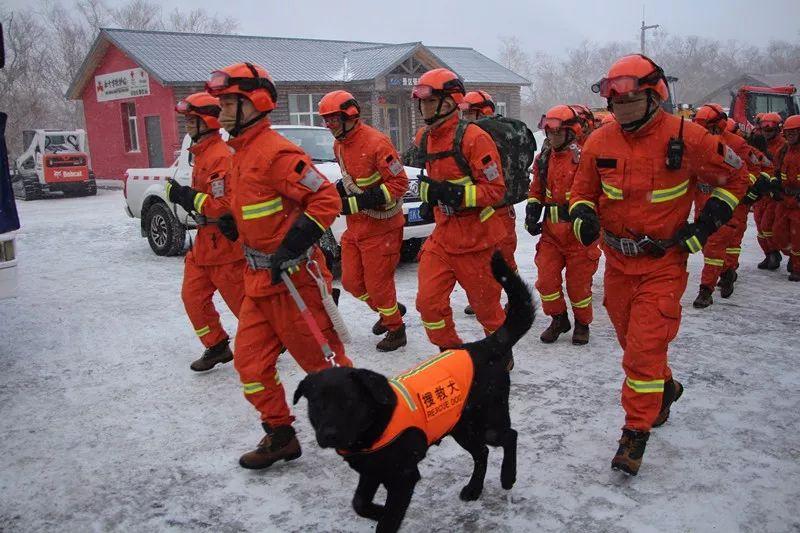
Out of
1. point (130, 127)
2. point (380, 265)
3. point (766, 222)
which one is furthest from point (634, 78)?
point (130, 127)

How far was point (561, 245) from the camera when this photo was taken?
5977 millimetres

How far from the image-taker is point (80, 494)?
3695 millimetres

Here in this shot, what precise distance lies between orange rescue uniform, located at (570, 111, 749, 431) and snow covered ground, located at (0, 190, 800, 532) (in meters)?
0.53

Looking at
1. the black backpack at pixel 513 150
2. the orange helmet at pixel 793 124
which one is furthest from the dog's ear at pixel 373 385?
the orange helmet at pixel 793 124

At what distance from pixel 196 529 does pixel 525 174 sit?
14.1 ft

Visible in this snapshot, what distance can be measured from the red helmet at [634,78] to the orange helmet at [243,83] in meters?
1.87

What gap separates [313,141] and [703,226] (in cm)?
676

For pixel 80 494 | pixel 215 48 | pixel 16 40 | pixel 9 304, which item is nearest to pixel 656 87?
pixel 80 494

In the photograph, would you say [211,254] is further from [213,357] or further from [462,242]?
[462,242]

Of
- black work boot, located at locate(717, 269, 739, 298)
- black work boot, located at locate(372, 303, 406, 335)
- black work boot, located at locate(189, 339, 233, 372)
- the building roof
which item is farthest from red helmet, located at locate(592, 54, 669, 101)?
the building roof

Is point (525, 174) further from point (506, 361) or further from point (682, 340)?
point (506, 361)

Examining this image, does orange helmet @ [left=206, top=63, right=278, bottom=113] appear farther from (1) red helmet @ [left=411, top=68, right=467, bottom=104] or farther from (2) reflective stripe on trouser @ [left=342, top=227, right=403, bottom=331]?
(2) reflective stripe on trouser @ [left=342, top=227, right=403, bottom=331]

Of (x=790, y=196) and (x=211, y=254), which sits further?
(x=790, y=196)

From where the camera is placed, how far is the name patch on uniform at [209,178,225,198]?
16.6 feet
